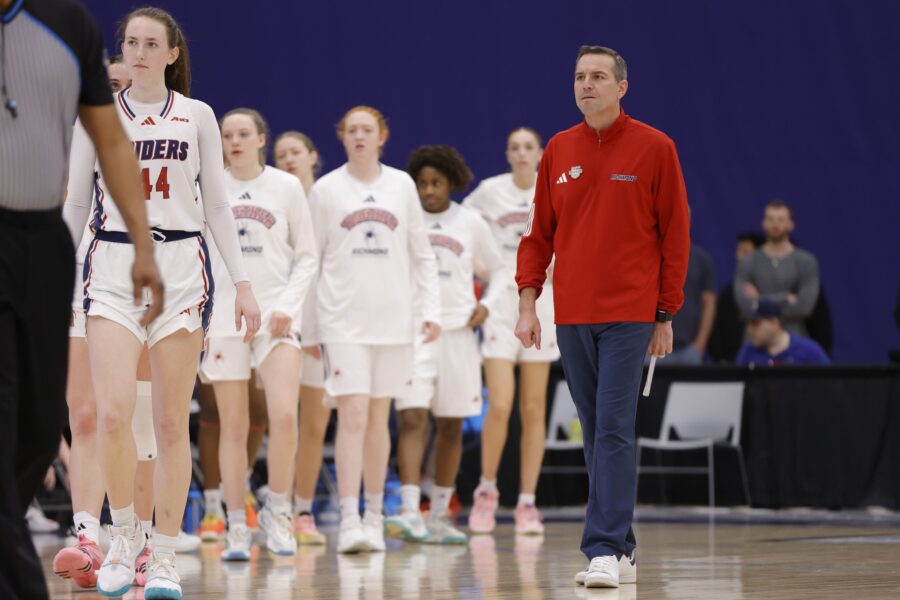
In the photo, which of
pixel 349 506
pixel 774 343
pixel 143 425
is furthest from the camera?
pixel 774 343

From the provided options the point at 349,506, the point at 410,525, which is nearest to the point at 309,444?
the point at 410,525

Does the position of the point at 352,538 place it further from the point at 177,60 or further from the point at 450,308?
the point at 177,60

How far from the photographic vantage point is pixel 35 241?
10.2ft

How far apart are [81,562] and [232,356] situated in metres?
1.91

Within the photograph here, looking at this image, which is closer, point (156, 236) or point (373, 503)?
point (156, 236)

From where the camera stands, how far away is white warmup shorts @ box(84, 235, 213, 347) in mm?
4645

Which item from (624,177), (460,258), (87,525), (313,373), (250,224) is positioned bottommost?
(87,525)

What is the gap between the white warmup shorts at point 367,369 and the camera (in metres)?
7.06

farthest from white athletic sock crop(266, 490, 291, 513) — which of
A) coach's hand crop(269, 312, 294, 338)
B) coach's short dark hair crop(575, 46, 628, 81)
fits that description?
coach's short dark hair crop(575, 46, 628, 81)

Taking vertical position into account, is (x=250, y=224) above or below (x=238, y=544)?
above

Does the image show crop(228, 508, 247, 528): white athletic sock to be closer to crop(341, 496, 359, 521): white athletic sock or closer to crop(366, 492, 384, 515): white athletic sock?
crop(341, 496, 359, 521): white athletic sock

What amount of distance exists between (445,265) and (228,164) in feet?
4.79

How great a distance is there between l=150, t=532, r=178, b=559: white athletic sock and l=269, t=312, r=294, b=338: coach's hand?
193 centimetres

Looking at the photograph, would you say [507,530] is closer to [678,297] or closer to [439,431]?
[439,431]
